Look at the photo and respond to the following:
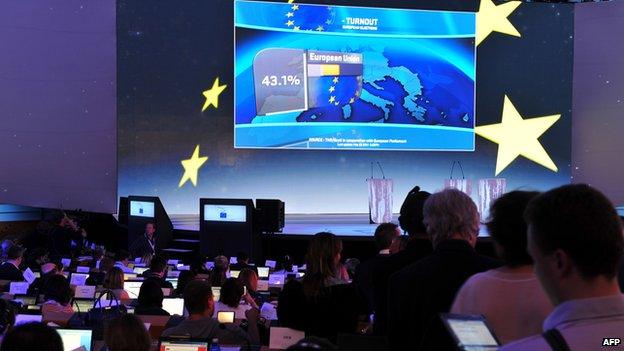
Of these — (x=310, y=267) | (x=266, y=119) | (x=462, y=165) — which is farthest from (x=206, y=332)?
(x=462, y=165)

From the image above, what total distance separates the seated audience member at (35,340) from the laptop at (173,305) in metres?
3.57

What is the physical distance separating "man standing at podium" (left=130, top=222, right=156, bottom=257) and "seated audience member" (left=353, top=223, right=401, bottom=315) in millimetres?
7996

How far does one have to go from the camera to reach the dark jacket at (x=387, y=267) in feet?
9.32

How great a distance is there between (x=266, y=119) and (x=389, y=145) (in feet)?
7.12

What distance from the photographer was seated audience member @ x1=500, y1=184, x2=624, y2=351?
1.24 meters

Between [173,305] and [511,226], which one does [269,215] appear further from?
[511,226]

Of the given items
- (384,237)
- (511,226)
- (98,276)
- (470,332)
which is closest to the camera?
(470,332)

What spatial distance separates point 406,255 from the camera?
2883mm

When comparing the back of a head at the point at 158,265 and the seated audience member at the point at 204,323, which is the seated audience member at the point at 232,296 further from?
the back of a head at the point at 158,265

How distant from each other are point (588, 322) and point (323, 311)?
2542mm

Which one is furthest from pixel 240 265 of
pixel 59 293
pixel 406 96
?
pixel 406 96

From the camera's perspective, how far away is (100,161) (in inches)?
564

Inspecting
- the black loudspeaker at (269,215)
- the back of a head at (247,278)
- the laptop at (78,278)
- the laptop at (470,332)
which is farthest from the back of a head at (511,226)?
the black loudspeaker at (269,215)

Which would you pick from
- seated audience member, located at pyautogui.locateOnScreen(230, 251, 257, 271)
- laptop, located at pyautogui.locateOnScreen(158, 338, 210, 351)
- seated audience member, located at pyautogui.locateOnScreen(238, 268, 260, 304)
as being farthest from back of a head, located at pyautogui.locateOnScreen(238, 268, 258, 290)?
laptop, located at pyautogui.locateOnScreen(158, 338, 210, 351)
